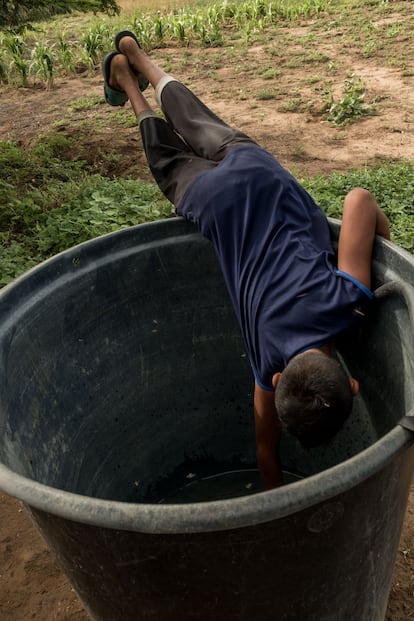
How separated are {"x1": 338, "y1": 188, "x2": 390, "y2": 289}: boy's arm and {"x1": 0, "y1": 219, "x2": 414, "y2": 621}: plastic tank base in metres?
0.05

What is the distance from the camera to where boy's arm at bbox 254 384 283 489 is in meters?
1.80

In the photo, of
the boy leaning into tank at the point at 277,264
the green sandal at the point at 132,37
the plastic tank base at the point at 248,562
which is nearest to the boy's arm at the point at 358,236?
the boy leaning into tank at the point at 277,264

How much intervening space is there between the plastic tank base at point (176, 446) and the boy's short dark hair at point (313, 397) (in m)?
0.14

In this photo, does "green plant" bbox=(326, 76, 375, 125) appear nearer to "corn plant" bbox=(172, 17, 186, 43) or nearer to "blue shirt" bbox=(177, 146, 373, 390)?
"blue shirt" bbox=(177, 146, 373, 390)

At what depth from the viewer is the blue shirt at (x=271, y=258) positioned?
1.65 metres

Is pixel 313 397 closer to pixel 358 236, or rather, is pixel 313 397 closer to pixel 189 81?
pixel 358 236

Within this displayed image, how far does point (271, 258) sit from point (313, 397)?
61cm

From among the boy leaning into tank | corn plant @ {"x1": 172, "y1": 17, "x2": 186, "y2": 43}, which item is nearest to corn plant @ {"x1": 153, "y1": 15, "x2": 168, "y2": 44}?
corn plant @ {"x1": 172, "y1": 17, "x2": 186, "y2": 43}

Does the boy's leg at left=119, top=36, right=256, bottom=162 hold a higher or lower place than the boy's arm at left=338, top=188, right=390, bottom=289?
higher

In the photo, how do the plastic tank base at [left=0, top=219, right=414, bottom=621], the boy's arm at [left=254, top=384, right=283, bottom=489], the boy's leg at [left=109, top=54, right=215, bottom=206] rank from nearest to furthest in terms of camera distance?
the plastic tank base at [left=0, top=219, right=414, bottom=621] < the boy's arm at [left=254, top=384, right=283, bottom=489] < the boy's leg at [left=109, top=54, right=215, bottom=206]

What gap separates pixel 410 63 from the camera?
7129 millimetres

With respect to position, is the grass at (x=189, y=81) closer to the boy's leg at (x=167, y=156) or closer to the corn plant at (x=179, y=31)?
the corn plant at (x=179, y=31)

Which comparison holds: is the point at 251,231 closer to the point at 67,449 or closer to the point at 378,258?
the point at 378,258

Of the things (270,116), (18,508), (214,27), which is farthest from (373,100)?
(18,508)
